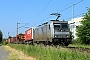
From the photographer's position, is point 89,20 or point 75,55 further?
point 89,20

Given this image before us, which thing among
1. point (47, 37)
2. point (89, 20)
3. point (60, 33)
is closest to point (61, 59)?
point (60, 33)

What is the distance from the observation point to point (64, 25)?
3144 cm

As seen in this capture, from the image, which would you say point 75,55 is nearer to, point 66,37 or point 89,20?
point 66,37

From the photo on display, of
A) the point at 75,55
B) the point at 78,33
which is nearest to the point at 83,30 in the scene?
the point at 78,33

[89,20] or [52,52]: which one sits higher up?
[89,20]

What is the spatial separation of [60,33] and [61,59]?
1965cm

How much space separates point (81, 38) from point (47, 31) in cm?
1584

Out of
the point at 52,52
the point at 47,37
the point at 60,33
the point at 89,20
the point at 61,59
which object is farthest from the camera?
the point at 89,20

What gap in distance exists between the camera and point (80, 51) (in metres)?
9.88

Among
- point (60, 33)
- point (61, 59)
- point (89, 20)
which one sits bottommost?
point (61, 59)

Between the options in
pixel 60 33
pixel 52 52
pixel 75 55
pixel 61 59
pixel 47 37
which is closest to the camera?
pixel 75 55

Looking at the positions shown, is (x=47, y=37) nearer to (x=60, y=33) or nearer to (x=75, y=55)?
(x=60, y=33)

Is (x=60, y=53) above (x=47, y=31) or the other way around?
the other way around

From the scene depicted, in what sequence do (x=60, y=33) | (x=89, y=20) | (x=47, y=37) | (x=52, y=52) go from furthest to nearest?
(x=89, y=20) < (x=47, y=37) < (x=60, y=33) < (x=52, y=52)
